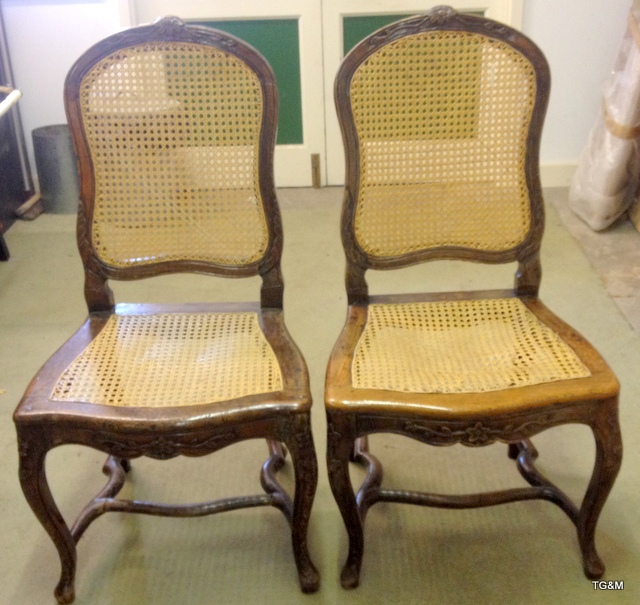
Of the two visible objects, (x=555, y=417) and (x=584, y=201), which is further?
(x=584, y=201)

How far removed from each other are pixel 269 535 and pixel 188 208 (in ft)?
2.46

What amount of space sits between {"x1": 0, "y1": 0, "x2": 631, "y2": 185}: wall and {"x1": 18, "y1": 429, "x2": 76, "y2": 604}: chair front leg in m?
2.46

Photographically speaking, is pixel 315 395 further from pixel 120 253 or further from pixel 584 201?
pixel 584 201

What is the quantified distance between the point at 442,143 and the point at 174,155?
23.3 inches

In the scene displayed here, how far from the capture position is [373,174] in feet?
5.23

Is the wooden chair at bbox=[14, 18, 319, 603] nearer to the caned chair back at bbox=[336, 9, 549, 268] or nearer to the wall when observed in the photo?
the caned chair back at bbox=[336, 9, 549, 268]

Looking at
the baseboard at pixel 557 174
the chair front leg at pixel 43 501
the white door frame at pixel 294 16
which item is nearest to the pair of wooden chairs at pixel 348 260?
the chair front leg at pixel 43 501

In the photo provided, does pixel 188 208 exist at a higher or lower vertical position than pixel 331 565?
higher

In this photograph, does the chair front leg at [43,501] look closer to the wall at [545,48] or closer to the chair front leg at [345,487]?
the chair front leg at [345,487]

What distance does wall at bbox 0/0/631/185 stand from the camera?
124 inches

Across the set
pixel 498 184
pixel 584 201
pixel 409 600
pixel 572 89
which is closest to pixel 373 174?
pixel 498 184

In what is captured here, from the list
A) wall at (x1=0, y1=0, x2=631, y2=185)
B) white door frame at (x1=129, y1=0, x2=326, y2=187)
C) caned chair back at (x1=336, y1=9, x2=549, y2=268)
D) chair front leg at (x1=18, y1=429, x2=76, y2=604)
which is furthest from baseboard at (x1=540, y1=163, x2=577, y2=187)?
chair front leg at (x1=18, y1=429, x2=76, y2=604)

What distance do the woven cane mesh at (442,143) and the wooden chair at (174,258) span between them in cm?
22

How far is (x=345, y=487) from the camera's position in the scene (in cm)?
137
